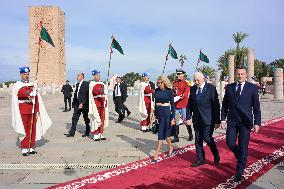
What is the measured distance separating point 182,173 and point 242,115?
1.48 m

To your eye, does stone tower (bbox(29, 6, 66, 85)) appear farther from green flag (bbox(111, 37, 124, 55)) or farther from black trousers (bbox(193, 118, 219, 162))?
black trousers (bbox(193, 118, 219, 162))

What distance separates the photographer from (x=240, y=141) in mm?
6102

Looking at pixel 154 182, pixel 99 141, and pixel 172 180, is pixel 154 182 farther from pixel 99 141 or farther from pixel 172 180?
pixel 99 141

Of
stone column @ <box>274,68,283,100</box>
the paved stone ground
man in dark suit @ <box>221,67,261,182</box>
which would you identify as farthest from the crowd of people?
stone column @ <box>274,68,283,100</box>

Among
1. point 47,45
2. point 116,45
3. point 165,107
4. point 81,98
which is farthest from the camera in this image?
point 47,45

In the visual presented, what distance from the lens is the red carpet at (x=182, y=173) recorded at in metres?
5.85

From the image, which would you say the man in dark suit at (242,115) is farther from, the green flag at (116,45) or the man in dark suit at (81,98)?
the green flag at (116,45)

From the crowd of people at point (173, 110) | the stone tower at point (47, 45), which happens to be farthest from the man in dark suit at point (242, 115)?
the stone tower at point (47, 45)

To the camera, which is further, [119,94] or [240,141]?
[119,94]

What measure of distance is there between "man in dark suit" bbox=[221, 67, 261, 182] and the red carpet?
45 centimetres

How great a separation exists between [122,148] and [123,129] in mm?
3724

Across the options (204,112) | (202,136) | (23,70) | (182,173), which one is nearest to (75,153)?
(23,70)

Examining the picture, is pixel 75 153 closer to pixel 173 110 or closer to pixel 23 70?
pixel 23 70

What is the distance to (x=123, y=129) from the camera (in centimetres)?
1276
